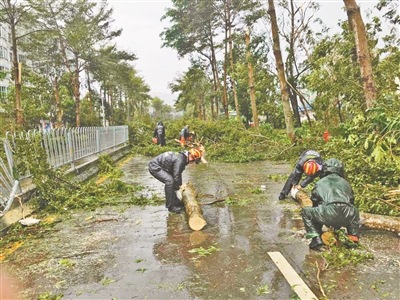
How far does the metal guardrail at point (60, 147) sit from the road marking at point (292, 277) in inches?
162

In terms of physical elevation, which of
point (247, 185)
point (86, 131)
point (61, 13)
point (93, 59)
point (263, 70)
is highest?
point (61, 13)

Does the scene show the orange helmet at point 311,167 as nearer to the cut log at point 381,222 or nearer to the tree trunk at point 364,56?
the cut log at point 381,222

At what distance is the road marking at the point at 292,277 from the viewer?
308 cm

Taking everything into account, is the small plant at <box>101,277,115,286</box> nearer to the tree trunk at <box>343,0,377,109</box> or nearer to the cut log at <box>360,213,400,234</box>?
the cut log at <box>360,213,400,234</box>

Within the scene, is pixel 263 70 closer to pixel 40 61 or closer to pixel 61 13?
pixel 61 13

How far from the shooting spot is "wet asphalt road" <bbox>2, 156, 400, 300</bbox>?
10.6ft

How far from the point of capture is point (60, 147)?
8.12 m

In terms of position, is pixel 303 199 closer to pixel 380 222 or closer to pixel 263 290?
pixel 380 222

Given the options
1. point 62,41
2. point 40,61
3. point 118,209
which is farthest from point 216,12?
point 118,209

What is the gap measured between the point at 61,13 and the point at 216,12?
12.6m

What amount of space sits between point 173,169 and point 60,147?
3.55 metres

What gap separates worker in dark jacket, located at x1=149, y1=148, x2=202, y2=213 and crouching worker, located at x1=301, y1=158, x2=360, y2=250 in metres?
2.45

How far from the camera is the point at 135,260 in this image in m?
3.98

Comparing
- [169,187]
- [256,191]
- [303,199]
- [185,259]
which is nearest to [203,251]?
[185,259]
